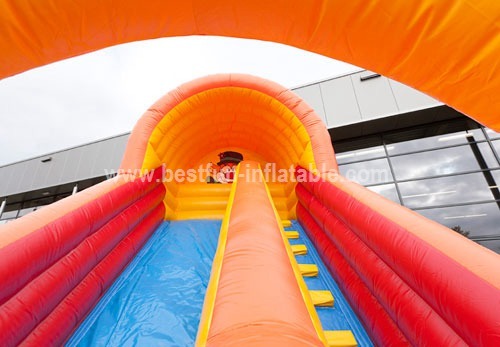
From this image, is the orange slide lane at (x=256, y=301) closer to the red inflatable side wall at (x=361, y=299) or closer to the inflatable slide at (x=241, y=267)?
the inflatable slide at (x=241, y=267)

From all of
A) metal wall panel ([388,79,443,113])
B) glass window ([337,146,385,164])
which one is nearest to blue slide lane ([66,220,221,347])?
glass window ([337,146,385,164])

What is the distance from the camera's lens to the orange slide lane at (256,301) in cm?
62

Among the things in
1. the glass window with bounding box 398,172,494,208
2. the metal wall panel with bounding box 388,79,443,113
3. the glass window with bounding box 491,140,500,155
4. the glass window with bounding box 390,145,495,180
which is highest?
the metal wall panel with bounding box 388,79,443,113

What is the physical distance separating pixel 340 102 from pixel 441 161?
3.33 meters

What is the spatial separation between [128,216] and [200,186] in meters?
1.69

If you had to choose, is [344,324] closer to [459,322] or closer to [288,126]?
[459,322]

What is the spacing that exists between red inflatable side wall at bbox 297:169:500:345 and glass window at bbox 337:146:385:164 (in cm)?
493

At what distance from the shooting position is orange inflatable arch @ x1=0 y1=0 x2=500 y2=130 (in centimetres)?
62

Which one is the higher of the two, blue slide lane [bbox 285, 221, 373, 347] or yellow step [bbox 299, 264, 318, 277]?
yellow step [bbox 299, 264, 318, 277]

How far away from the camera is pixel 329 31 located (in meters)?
0.75

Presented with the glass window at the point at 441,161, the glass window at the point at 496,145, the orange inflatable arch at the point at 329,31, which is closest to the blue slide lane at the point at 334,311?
the orange inflatable arch at the point at 329,31

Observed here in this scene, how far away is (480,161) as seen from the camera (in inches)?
208

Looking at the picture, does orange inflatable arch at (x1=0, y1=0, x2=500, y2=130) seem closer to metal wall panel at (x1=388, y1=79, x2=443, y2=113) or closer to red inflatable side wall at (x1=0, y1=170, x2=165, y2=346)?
red inflatable side wall at (x1=0, y1=170, x2=165, y2=346)

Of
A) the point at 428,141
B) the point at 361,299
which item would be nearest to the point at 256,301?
the point at 361,299
